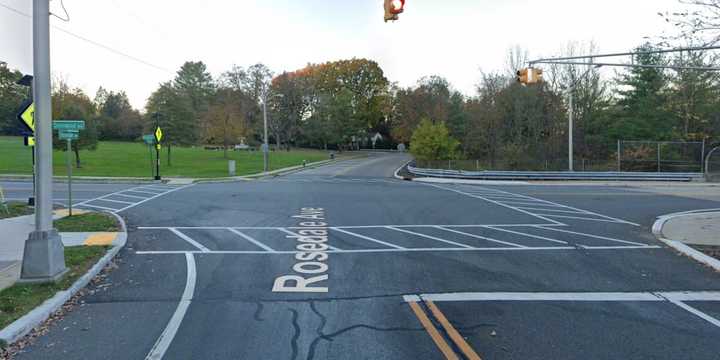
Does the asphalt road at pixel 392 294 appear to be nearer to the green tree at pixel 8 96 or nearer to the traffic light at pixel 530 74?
the traffic light at pixel 530 74

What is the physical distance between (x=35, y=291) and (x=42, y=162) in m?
1.83

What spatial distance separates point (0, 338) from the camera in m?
5.01

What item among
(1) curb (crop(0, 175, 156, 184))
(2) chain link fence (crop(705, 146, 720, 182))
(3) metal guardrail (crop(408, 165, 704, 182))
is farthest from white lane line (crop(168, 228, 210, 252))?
(2) chain link fence (crop(705, 146, 720, 182))

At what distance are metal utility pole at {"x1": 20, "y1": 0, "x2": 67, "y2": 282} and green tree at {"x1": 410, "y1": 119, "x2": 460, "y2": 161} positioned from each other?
112 feet

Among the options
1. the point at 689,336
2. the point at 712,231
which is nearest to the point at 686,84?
the point at 712,231

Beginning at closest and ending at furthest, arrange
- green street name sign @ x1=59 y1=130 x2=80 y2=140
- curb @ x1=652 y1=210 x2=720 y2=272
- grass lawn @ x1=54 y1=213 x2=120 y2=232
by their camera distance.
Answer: curb @ x1=652 y1=210 x2=720 y2=272, grass lawn @ x1=54 y1=213 x2=120 y2=232, green street name sign @ x1=59 y1=130 x2=80 y2=140

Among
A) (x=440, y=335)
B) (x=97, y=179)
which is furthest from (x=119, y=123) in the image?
(x=440, y=335)

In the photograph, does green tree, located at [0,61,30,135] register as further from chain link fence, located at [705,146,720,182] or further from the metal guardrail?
chain link fence, located at [705,146,720,182]

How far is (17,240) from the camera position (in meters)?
10.4

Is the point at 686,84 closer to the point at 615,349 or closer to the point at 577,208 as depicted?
the point at 577,208

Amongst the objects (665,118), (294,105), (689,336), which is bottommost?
(689,336)

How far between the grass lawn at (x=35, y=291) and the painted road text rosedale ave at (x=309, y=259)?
2.99 metres

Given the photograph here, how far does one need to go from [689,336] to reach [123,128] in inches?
4070

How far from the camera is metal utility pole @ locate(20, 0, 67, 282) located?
7027 millimetres
